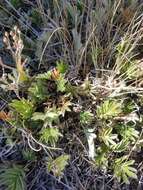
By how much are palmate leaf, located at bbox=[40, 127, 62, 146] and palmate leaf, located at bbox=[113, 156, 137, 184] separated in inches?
10.6

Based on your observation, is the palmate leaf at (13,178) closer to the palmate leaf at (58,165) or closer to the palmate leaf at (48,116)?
the palmate leaf at (58,165)

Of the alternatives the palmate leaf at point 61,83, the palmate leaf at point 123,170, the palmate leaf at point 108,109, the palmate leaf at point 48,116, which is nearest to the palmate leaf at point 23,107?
the palmate leaf at point 48,116

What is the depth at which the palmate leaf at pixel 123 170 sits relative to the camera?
5.55 ft

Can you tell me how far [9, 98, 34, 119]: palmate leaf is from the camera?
1655 mm

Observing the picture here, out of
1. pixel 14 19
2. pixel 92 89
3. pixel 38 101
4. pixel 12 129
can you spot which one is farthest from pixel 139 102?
pixel 14 19

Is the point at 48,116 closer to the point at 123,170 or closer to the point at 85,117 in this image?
the point at 85,117

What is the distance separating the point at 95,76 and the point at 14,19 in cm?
47

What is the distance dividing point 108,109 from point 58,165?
30 cm

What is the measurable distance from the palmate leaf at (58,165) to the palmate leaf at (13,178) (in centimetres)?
12

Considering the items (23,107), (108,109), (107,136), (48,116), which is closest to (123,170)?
(107,136)

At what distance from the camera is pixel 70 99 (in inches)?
69.0

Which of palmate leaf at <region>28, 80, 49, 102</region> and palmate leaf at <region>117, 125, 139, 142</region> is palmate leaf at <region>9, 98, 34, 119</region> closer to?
palmate leaf at <region>28, 80, 49, 102</region>

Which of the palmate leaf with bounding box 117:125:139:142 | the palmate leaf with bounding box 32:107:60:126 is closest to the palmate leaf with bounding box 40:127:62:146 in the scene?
the palmate leaf with bounding box 32:107:60:126

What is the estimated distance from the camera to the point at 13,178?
5.44 feet
